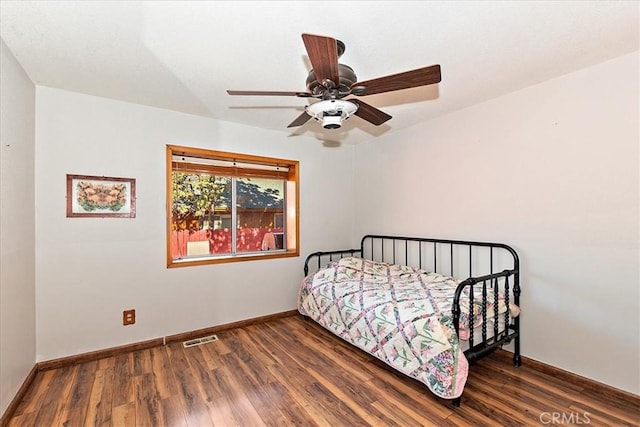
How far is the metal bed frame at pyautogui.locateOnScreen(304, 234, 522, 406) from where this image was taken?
2107 mm

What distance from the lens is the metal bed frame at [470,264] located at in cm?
211

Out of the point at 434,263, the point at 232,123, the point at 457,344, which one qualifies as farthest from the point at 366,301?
the point at 232,123

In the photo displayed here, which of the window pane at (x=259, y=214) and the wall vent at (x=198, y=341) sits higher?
the window pane at (x=259, y=214)

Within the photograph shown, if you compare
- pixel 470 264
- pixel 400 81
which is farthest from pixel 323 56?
pixel 470 264

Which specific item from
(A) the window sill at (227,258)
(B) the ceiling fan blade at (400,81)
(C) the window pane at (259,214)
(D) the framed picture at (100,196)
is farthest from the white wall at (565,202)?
(D) the framed picture at (100,196)

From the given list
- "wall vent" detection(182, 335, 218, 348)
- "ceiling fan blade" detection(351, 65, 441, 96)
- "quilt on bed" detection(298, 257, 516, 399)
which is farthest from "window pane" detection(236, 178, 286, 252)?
"ceiling fan blade" detection(351, 65, 441, 96)

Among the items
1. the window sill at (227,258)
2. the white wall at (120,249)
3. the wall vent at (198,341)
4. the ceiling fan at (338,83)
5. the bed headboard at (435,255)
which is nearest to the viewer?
the ceiling fan at (338,83)

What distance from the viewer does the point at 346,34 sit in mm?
1664

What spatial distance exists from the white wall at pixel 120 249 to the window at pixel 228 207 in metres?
0.12

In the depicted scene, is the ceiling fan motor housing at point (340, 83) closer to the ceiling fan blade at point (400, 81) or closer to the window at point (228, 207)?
the ceiling fan blade at point (400, 81)

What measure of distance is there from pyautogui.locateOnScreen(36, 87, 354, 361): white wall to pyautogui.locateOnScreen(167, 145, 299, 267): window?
0.38 feet

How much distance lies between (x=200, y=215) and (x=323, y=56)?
2345 mm

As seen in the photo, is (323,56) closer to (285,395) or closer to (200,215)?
(285,395)

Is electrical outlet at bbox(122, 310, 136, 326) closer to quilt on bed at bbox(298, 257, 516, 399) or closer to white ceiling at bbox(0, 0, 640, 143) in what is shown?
quilt on bed at bbox(298, 257, 516, 399)
